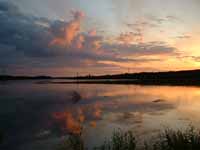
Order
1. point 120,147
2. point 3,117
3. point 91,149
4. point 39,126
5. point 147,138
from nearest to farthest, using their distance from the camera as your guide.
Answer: point 120,147
point 91,149
point 147,138
point 39,126
point 3,117

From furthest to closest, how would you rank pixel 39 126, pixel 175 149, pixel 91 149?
pixel 39 126 → pixel 91 149 → pixel 175 149

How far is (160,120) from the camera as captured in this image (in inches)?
795

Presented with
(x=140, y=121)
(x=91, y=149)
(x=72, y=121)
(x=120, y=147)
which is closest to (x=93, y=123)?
(x=72, y=121)

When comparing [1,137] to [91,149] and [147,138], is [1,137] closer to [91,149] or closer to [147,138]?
[91,149]

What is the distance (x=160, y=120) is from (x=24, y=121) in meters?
10.4

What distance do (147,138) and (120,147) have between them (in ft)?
12.5

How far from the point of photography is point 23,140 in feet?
47.3

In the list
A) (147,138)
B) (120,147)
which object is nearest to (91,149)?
(120,147)

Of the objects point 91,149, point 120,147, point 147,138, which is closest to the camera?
point 120,147

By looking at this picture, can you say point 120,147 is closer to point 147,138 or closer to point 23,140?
A: point 147,138

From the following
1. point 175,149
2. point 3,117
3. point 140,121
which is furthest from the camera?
point 3,117

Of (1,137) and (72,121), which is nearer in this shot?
(1,137)

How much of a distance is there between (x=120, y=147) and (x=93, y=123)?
331 inches

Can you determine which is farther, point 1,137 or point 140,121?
point 140,121
